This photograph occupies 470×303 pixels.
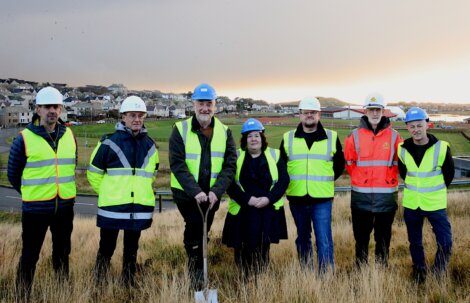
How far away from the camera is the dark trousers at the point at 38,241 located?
428cm

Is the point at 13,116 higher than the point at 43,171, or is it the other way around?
the point at 13,116

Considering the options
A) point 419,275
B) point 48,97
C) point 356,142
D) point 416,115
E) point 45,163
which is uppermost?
point 48,97


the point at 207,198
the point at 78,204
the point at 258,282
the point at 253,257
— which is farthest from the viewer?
the point at 78,204

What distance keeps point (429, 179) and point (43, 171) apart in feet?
14.8

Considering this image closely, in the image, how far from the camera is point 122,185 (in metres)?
4.38

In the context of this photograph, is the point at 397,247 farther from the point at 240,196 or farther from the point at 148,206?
the point at 148,206

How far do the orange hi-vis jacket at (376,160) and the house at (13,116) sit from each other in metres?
108

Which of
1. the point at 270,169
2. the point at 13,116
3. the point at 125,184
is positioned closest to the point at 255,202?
the point at 270,169

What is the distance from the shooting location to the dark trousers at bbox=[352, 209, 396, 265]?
197 inches

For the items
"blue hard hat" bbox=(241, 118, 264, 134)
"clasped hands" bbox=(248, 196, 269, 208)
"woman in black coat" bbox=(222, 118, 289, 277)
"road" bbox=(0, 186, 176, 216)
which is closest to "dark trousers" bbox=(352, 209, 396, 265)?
"woman in black coat" bbox=(222, 118, 289, 277)

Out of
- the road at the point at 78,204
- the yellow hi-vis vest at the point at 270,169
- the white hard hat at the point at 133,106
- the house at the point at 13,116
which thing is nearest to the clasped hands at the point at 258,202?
the yellow hi-vis vest at the point at 270,169

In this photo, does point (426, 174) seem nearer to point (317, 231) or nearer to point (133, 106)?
point (317, 231)

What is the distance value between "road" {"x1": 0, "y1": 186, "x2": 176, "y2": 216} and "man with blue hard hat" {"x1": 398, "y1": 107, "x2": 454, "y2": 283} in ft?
57.1

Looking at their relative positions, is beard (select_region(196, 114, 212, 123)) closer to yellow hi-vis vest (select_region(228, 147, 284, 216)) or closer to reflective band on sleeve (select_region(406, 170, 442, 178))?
yellow hi-vis vest (select_region(228, 147, 284, 216))
